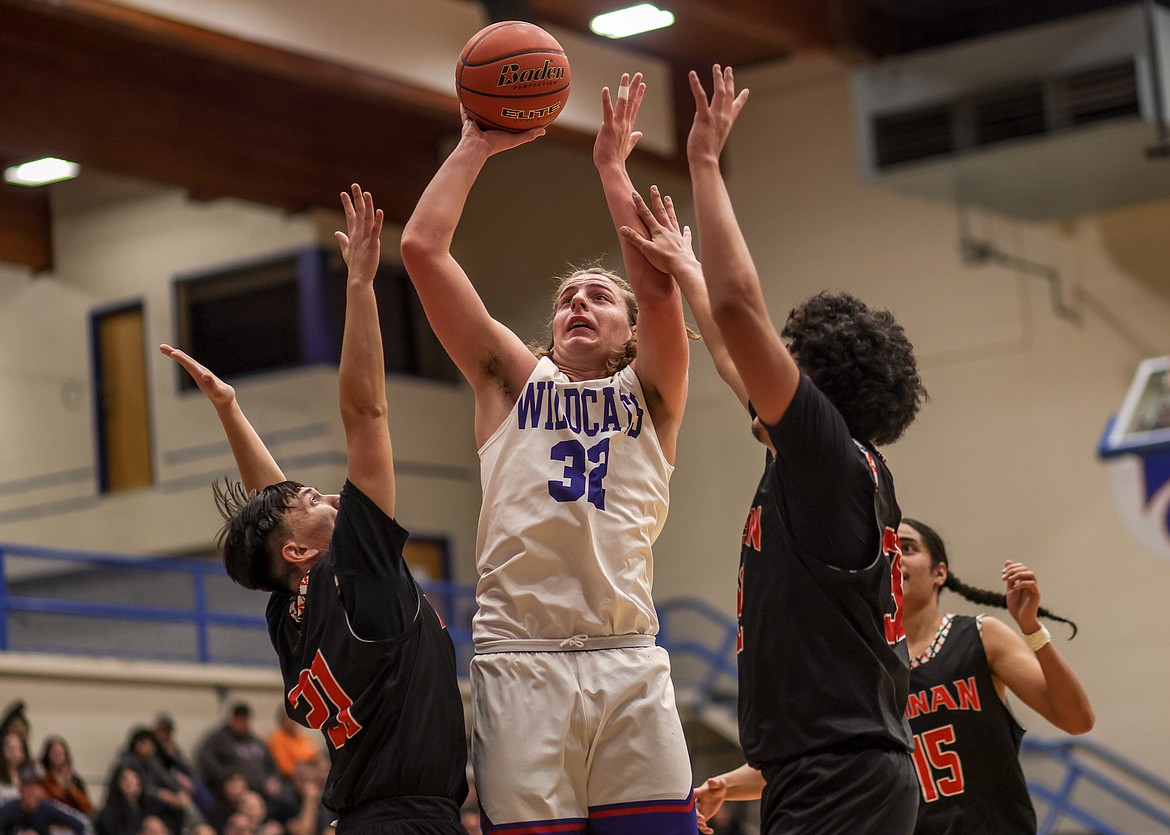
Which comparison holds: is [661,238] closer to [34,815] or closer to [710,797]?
[710,797]

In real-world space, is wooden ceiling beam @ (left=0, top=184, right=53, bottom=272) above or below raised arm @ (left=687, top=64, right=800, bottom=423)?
above

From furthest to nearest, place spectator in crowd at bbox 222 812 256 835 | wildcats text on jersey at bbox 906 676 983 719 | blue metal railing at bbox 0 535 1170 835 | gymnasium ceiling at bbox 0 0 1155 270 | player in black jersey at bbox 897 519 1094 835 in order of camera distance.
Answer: blue metal railing at bbox 0 535 1170 835, gymnasium ceiling at bbox 0 0 1155 270, spectator in crowd at bbox 222 812 256 835, wildcats text on jersey at bbox 906 676 983 719, player in black jersey at bbox 897 519 1094 835

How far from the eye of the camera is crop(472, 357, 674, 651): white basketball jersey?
12.2 ft

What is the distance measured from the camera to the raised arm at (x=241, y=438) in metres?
4.18

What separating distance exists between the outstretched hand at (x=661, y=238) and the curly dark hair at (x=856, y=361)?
42 centimetres

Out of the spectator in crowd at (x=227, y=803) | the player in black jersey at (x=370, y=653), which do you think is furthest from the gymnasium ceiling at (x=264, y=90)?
the player in black jersey at (x=370, y=653)

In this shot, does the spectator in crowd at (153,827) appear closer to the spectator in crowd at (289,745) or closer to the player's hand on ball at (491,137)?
the spectator in crowd at (289,745)

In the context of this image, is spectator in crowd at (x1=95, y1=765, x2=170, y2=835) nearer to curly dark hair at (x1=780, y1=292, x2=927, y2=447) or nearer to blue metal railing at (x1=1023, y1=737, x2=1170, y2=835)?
blue metal railing at (x1=1023, y1=737, x2=1170, y2=835)

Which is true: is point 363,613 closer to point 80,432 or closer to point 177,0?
point 177,0

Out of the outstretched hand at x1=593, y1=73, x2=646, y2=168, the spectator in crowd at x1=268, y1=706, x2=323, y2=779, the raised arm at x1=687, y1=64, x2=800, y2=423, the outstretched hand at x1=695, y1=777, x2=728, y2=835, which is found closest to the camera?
the raised arm at x1=687, y1=64, x2=800, y2=423

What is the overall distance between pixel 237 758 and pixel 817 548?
969 centimetres

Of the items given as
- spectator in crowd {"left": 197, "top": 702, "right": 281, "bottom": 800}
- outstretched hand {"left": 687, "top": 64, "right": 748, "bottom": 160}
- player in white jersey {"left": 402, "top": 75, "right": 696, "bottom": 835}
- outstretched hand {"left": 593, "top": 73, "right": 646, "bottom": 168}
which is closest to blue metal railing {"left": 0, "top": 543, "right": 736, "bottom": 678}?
spectator in crowd {"left": 197, "top": 702, "right": 281, "bottom": 800}

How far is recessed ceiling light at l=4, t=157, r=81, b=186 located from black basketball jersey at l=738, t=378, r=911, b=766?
1062 cm

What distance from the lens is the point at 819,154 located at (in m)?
14.9
